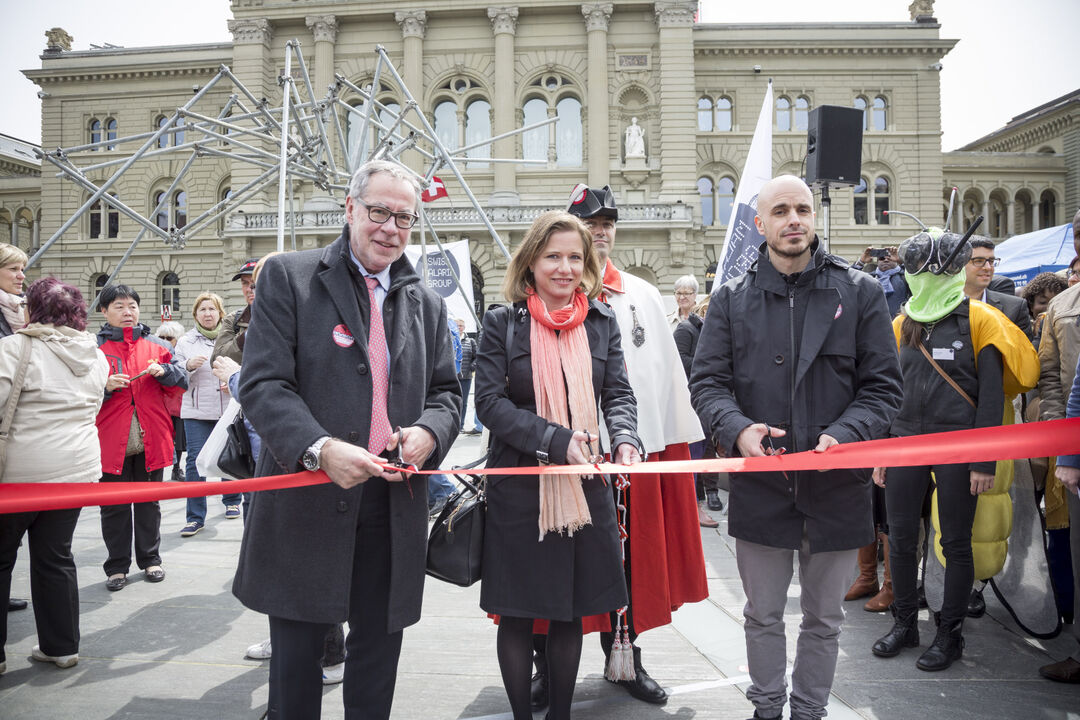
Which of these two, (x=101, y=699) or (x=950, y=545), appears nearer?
(x=101, y=699)

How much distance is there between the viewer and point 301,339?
221 centimetres

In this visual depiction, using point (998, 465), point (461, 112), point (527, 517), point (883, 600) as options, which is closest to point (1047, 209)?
point (461, 112)

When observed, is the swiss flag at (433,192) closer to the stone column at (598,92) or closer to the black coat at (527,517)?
the black coat at (527,517)

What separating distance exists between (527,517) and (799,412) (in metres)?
1.08

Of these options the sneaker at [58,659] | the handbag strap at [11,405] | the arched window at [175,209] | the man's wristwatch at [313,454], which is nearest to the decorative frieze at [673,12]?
the arched window at [175,209]

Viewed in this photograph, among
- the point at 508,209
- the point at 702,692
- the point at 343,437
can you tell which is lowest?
the point at 702,692

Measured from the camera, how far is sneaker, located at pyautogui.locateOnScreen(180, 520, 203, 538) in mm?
5977

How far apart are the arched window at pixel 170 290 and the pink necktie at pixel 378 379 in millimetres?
35752

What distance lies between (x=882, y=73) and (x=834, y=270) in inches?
1398

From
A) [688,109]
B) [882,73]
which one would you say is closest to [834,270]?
[688,109]

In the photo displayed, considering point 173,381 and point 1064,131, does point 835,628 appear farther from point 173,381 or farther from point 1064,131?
point 1064,131

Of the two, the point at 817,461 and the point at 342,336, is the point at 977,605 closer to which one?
the point at 817,461

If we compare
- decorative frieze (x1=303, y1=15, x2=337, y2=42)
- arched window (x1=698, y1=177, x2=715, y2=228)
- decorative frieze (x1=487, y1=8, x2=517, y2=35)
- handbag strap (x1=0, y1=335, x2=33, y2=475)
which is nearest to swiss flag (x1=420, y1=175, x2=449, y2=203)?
handbag strap (x1=0, y1=335, x2=33, y2=475)

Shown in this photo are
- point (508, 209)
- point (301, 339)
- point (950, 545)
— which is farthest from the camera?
point (508, 209)
